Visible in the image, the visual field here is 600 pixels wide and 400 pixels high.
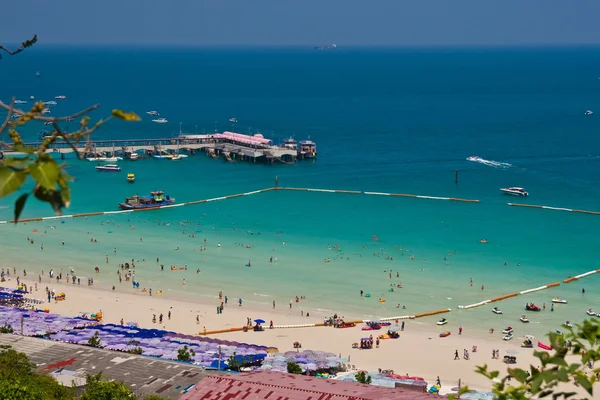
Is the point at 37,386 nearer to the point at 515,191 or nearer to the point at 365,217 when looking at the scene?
the point at 365,217

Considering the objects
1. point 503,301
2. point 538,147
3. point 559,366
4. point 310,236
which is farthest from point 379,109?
point 559,366

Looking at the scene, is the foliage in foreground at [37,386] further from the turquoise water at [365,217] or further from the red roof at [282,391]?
the turquoise water at [365,217]

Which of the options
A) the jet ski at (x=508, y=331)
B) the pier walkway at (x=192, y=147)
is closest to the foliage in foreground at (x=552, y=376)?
the jet ski at (x=508, y=331)

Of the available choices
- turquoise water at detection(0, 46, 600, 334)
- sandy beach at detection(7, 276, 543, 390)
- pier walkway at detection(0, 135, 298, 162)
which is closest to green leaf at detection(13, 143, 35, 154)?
sandy beach at detection(7, 276, 543, 390)

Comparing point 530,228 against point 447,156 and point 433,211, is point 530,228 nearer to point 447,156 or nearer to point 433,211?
point 433,211

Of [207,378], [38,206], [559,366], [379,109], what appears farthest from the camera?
[379,109]

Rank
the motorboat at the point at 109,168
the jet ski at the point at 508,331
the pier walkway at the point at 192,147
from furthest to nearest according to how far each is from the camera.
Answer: the pier walkway at the point at 192,147 → the motorboat at the point at 109,168 → the jet ski at the point at 508,331
